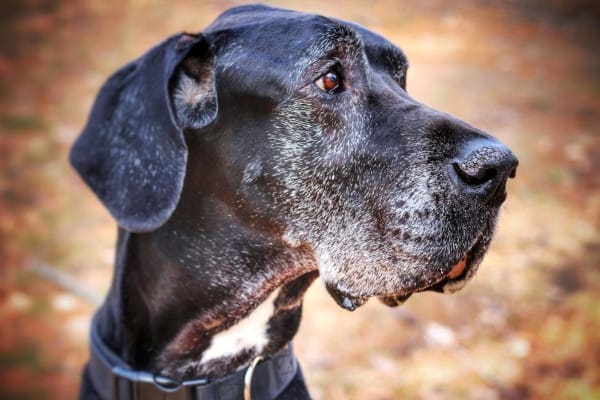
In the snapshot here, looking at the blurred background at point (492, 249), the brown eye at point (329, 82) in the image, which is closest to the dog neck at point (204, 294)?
the brown eye at point (329, 82)

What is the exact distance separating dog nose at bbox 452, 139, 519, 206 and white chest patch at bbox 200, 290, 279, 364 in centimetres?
78

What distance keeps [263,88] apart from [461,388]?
3.15m

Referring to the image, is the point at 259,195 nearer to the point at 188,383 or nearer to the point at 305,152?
the point at 305,152

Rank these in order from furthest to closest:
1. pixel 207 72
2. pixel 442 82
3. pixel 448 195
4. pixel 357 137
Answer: pixel 442 82, pixel 207 72, pixel 357 137, pixel 448 195

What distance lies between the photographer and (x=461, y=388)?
446cm

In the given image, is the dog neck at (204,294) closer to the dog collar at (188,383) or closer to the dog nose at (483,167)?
the dog collar at (188,383)

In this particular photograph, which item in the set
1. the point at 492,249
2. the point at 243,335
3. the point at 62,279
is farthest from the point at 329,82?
the point at 62,279

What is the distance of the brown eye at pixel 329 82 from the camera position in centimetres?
209

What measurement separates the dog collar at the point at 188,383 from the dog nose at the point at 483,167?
0.91 metres

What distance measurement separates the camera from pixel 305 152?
2084 mm

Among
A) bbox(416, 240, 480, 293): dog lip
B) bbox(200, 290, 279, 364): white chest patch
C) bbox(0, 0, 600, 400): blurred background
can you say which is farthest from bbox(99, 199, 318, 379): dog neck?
bbox(0, 0, 600, 400): blurred background

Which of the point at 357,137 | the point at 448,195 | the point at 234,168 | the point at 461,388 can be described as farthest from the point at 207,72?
the point at 461,388

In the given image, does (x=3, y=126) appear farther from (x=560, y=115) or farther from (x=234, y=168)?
(x=560, y=115)

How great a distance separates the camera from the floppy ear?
2078 mm
